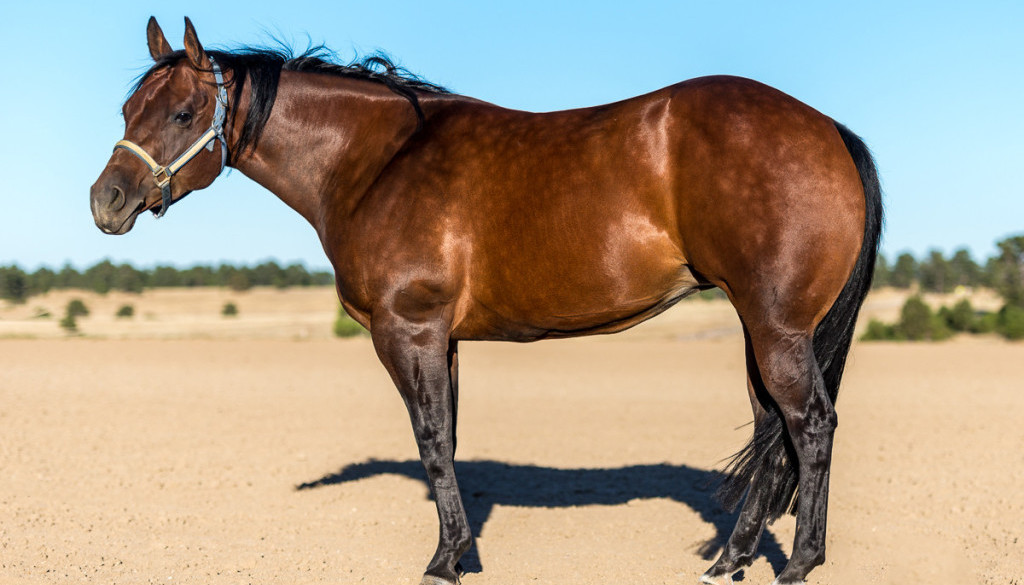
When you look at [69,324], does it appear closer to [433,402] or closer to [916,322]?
[433,402]

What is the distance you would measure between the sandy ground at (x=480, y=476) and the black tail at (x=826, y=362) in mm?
363

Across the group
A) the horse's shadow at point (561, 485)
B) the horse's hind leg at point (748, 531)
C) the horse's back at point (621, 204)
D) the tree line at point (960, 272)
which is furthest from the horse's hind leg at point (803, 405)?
the tree line at point (960, 272)

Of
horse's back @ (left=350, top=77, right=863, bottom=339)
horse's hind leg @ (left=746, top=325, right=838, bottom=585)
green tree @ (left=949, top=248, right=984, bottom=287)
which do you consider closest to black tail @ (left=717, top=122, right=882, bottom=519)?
horse's back @ (left=350, top=77, right=863, bottom=339)

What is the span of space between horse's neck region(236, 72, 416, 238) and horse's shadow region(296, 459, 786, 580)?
286cm

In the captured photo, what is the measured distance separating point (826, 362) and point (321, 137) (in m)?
3.04

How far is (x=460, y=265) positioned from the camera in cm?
421

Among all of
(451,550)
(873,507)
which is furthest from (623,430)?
(451,550)

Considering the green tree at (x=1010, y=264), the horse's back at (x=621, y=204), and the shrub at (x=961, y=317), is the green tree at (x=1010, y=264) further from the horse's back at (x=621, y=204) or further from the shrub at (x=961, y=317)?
the horse's back at (x=621, y=204)

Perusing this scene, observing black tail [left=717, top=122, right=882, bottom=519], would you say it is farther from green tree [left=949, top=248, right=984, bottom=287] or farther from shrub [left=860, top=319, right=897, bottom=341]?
green tree [left=949, top=248, right=984, bottom=287]

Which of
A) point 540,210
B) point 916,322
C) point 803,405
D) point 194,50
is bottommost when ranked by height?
point 916,322

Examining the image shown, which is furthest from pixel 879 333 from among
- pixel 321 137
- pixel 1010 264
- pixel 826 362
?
pixel 321 137

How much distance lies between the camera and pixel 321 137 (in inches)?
188

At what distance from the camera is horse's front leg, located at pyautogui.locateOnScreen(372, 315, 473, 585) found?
14.1ft

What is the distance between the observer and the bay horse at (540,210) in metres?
3.75
